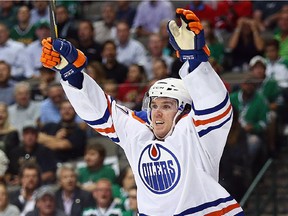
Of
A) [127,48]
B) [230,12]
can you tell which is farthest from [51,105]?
[230,12]

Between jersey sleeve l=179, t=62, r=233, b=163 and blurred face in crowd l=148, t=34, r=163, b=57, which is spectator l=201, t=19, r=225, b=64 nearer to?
blurred face in crowd l=148, t=34, r=163, b=57

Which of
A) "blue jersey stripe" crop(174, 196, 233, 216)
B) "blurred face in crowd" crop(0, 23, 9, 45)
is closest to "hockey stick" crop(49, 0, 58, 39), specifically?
"blue jersey stripe" crop(174, 196, 233, 216)

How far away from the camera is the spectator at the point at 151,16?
44.6ft

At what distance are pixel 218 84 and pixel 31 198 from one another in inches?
180

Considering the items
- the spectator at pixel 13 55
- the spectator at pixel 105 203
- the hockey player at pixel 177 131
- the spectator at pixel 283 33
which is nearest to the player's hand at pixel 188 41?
the hockey player at pixel 177 131

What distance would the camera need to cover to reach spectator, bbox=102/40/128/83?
12117mm

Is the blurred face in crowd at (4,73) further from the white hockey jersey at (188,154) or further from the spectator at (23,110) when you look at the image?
the white hockey jersey at (188,154)

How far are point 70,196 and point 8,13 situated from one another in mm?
4371

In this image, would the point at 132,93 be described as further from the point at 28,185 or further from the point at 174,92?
the point at 174,92

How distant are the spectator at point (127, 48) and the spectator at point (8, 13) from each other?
161 centimetres

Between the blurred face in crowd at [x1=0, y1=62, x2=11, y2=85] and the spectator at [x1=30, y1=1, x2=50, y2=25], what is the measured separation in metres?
1.70

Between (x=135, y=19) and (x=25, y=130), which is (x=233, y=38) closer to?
(x=135, y=19)

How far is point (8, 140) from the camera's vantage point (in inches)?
439

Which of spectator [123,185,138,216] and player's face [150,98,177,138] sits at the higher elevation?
player's face [150,98,177,138]
